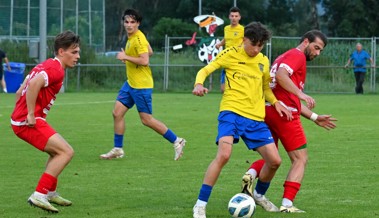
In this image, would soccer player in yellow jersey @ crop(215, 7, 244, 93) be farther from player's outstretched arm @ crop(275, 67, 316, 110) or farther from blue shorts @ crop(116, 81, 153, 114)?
player's outstretched arm @ crop(275, 67, 316, 110)

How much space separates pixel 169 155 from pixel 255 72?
546 cm

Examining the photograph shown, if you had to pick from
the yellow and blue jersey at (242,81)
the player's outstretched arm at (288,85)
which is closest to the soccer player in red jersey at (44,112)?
the yellow and blue jersey at (242,81)

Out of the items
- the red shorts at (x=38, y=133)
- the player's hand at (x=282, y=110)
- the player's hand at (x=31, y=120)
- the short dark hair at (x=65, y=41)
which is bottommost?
the red shorts at (x=38, y=133)

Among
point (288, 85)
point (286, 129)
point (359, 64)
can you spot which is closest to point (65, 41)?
point (288, 85)

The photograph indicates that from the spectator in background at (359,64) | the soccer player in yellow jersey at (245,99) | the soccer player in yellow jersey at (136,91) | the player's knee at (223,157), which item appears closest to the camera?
the player's knee at (223,157)

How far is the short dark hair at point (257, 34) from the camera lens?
872 centimetres

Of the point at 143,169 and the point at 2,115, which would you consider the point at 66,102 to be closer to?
the point at 2,115

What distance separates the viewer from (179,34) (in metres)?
64.1

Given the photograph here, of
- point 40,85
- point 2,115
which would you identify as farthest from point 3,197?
point 2,115

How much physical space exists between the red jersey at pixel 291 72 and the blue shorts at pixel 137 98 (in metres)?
4.66

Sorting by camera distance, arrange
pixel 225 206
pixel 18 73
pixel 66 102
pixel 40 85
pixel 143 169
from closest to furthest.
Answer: pixel 40 85 → pixel 225 206 → pixel 143 169 → pixel 66 102 → pixel 18 73

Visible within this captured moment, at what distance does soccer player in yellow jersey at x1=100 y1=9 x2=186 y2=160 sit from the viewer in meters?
13.6

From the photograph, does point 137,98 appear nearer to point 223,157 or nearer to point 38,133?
point 38,133

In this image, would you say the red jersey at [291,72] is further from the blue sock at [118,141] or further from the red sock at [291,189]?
the blue sock at [118,141]
